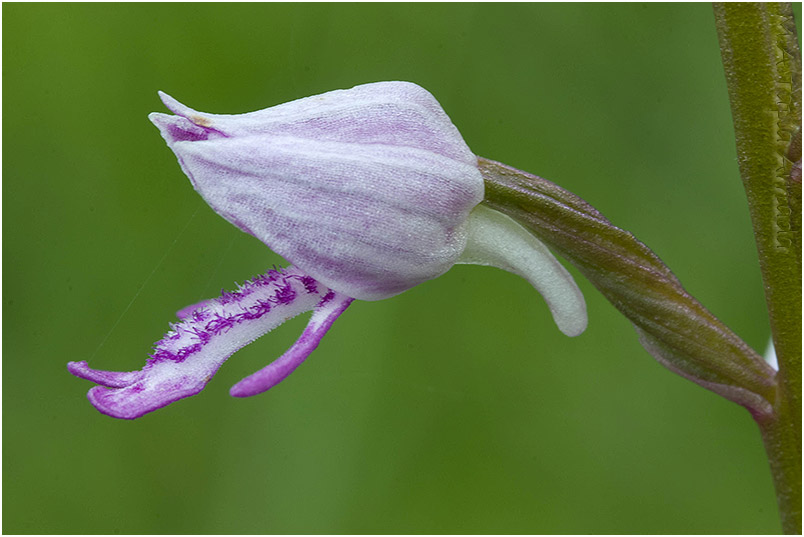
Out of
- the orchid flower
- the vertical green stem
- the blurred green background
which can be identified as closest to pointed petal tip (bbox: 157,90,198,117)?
the orchid flower

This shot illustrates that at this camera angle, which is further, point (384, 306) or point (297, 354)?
point (384, 306)

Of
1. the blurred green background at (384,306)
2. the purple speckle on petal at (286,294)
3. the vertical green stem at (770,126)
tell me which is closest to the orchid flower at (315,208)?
the purple speckle on petal at (286,294)

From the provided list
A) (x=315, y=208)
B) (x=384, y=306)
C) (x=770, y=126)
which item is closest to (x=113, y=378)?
(x=315, y=208)

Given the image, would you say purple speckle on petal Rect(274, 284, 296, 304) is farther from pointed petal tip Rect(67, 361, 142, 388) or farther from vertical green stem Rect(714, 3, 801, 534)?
vertical green stem Rect(714, 3, 801, 534)

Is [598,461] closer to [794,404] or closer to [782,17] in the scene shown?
[794,404]

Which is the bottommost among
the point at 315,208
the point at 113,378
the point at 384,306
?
the point at 384,306

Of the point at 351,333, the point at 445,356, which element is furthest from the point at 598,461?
the point at 351,333

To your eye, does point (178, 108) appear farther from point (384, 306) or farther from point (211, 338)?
point (384, 306)
